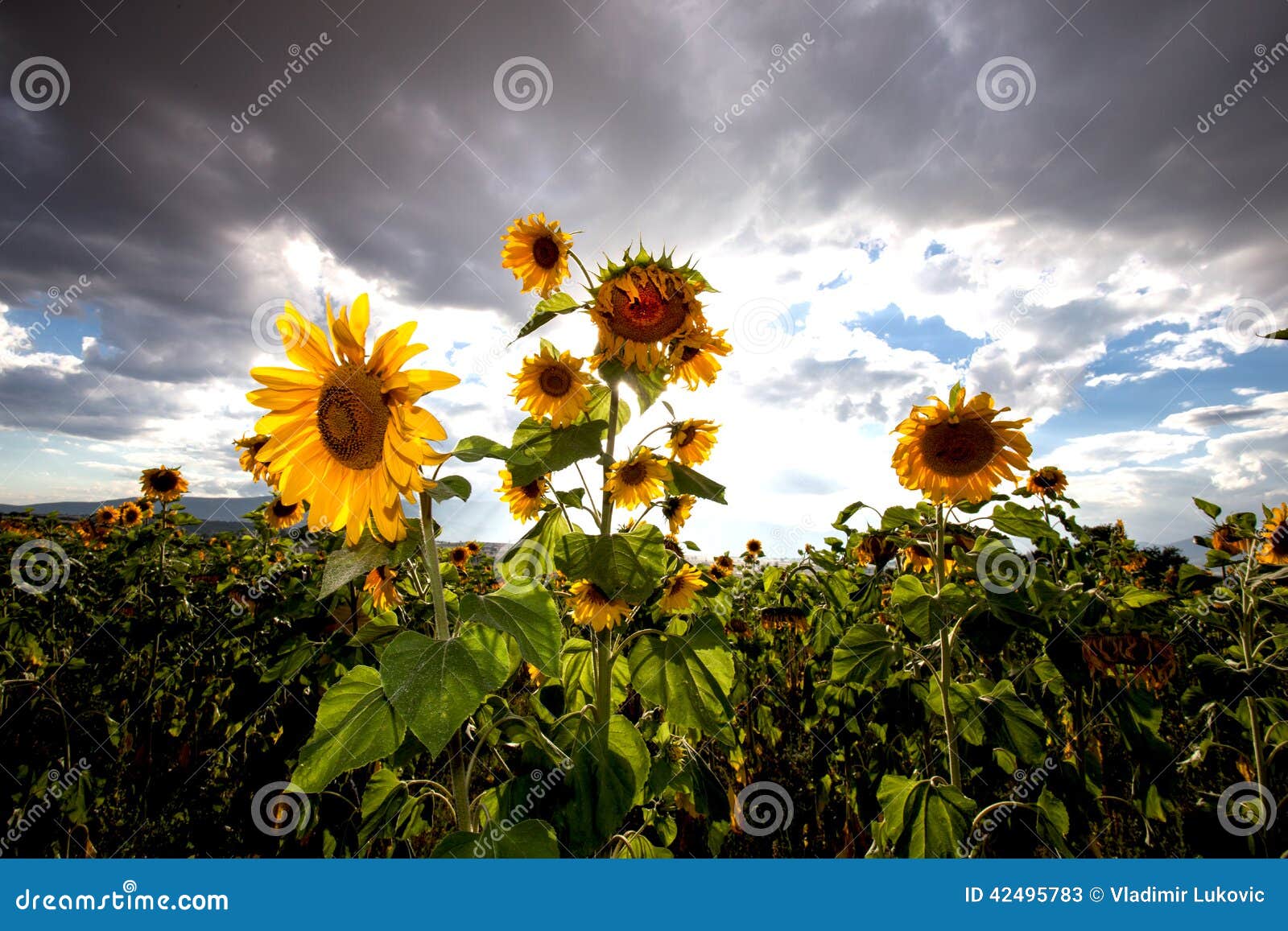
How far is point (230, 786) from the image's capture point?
4.77 meters

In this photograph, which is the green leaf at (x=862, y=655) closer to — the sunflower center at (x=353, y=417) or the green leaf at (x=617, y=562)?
the green leaf at (x=617, y=562)

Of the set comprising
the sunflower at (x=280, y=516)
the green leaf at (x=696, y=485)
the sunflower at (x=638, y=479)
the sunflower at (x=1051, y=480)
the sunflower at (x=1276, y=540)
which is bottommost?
the green leaf at (x=696, y=485)

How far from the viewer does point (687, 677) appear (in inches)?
100.0

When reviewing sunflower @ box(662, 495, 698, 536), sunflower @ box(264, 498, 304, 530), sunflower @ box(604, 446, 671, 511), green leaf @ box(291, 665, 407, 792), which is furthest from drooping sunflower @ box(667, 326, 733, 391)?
sunflower @ box(264, 498, 304, 530)

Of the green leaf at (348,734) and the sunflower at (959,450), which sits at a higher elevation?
the sunflower at (959,450)

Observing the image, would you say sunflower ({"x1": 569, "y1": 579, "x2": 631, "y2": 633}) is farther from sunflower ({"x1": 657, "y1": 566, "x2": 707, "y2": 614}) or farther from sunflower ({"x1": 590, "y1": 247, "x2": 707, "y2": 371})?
sunflower ({"x1": 590, "y1": 247, "x2": 707, "y2": 371})

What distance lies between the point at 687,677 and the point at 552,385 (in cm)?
148

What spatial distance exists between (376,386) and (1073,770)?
4369 millimetres

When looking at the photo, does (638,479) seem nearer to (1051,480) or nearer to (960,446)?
(960,446)

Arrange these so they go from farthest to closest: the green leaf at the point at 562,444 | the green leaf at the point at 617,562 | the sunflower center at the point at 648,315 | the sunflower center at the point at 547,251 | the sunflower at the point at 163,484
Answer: the sunflower at the point at 163,484, the sunflower center at the point at 547,251, the sunflower center at the point at 648,315, the green leaf at the point at 562,444, the green leaf at the point at 617,562

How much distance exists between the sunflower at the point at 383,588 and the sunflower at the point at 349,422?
82 centimetres

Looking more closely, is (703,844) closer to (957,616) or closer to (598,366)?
(957,616)

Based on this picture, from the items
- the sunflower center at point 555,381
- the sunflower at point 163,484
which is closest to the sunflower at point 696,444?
the sunflower center at point 555,381

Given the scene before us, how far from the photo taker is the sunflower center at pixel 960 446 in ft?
11.1
